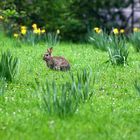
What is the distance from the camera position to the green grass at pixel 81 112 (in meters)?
4.54

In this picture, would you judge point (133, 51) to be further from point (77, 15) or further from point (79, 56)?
point (77, 15)

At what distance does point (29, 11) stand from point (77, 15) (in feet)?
5.51

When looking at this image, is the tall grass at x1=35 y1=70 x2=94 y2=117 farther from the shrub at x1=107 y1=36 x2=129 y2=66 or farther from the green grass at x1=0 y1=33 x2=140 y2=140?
the shrub at x1=107 y1=36 x2=129 y2=66

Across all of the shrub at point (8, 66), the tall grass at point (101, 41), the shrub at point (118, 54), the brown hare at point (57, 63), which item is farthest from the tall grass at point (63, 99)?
the tall grass at point (101, 41)

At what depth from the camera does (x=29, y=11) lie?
45.8 ft

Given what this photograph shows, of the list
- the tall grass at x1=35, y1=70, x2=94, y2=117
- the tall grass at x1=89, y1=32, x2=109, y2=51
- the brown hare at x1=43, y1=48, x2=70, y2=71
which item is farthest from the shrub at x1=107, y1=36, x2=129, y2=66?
the tall grass at x1=35, y1=70, x2=94, y2=117

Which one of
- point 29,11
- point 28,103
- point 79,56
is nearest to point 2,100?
point 28,103

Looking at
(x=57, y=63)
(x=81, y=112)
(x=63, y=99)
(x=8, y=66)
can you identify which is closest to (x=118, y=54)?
(x=57, y=63)

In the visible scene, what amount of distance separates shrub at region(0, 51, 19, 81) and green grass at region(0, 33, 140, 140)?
0.38 ft

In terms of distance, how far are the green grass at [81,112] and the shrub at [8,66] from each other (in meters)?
0.12

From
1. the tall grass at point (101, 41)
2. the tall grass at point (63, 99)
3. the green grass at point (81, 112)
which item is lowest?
the tall grass at point (101, 41)

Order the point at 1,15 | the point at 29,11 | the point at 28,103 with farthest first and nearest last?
the point at 29,11 → the point at 1,15 → the point at 28,103

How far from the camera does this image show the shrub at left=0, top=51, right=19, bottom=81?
647 cm

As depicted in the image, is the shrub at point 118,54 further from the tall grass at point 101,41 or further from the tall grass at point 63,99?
the tall grass at point 63,99
